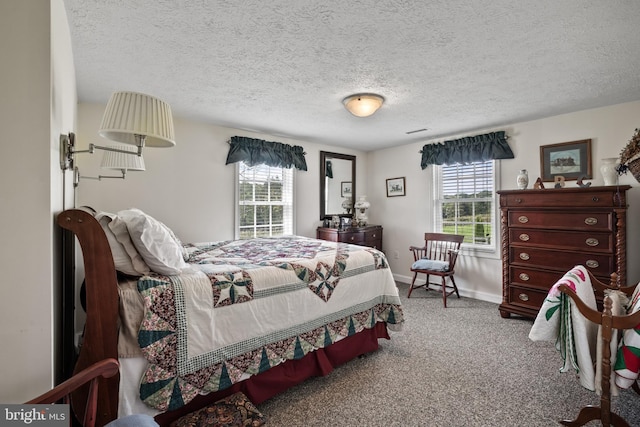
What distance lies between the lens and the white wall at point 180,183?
9.46 ft

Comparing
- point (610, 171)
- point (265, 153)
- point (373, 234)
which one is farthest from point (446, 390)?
point (265, 153)

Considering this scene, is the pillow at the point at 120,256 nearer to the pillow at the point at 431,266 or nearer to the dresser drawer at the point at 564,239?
the pillow at the point at 431,266

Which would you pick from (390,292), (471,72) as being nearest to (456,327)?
(390,292)

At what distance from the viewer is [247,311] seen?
1.72m

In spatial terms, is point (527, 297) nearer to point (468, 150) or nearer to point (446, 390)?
point (446, 390)

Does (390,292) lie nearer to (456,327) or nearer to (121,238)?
(456,327)

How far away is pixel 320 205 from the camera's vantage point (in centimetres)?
478

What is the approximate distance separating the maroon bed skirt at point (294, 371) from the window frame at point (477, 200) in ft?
7.47

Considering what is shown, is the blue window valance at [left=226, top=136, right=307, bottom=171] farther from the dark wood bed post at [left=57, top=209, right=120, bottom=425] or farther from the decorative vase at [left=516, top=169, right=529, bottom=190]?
the decorative vase at [left=516, top=169, right=529, bottom=190]

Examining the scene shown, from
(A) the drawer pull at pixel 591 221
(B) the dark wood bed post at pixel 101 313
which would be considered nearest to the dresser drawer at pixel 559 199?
(A) the drawer pull at pixel 591 221

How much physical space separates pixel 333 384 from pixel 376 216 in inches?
144

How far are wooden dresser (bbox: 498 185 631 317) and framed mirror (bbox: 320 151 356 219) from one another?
8.07 ft

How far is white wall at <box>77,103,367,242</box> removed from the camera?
2.88 metres

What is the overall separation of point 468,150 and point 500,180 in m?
0.58
